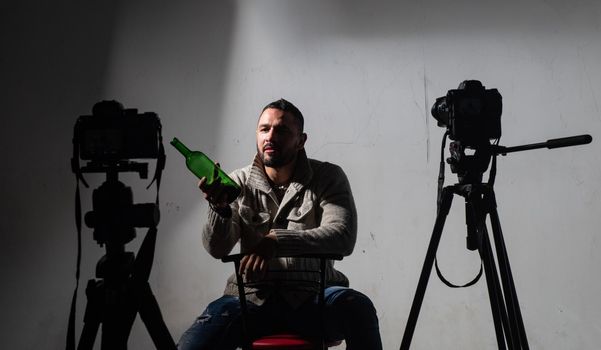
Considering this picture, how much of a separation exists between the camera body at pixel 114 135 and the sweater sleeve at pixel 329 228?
1.76ft

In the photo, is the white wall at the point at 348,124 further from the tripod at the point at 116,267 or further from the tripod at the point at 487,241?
the tripod at the point at 116,267

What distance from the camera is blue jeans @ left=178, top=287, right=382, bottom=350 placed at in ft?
5.66

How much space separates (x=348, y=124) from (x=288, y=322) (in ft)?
4.04

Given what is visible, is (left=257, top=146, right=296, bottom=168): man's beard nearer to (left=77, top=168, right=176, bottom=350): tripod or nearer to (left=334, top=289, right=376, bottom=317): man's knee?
(left=334, top=289, right=376, bottom=317): man's knee

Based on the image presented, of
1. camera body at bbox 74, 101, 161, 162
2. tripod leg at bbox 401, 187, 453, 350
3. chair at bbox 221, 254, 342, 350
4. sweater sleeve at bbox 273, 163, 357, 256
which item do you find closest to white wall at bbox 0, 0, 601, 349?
sweater sleeve at bbox 273, 163, 357, 256

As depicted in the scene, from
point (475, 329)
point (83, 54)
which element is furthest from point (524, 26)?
point (83, 54)

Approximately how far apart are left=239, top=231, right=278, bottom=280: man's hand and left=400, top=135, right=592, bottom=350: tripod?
448mm

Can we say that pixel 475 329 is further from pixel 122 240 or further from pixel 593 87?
pixel 122 240

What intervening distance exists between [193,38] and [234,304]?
5.04 feet

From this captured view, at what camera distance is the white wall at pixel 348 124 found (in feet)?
8.72

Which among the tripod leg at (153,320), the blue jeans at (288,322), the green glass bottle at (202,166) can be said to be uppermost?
the green glass bottle at (202,166)

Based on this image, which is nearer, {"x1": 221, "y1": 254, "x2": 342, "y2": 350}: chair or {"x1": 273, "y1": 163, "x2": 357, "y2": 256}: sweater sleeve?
{"x1": 221, "y1": 254, "x2": 342, "y2": 350}: chair

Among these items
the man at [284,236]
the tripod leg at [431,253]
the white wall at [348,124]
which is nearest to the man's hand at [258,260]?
the man at [284,236]

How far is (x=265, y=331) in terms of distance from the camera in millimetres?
1804
